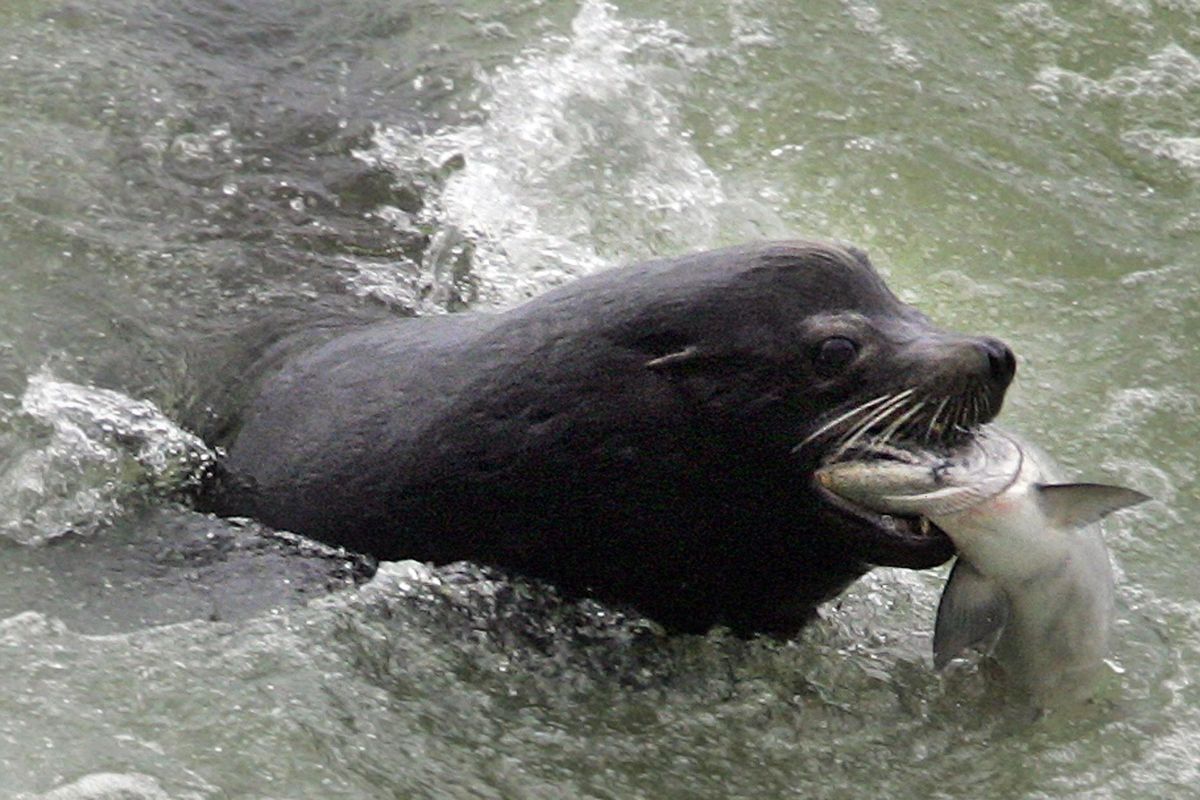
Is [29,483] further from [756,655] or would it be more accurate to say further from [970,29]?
[970,29]

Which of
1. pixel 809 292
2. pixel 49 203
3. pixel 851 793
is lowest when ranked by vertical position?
pixel 851 793

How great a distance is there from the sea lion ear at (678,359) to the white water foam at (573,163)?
1354 millimetres

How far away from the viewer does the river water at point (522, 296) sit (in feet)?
13.6

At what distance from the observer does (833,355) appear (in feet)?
13.7

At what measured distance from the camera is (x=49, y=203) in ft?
18.0

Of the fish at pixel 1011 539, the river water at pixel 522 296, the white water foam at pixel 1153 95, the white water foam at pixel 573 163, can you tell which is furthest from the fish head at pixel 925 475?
the white water foam at pixel 1153 95

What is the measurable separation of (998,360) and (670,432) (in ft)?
2.01

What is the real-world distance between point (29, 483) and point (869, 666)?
1.74m

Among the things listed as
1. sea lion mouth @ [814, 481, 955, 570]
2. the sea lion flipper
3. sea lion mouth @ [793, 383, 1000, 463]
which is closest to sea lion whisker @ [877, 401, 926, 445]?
sea lion mouth @ [793, 383, 1000, 463]

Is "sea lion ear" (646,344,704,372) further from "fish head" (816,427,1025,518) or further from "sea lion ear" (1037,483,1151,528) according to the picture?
"sea lion ear" (1037,483,1151,528)

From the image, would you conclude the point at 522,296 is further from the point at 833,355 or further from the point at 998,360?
the point at 998,360

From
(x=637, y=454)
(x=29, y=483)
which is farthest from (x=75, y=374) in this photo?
(x=637, y=454)

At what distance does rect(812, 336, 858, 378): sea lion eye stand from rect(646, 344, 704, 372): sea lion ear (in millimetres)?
214

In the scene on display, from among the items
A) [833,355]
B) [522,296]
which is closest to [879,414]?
[833,355]
